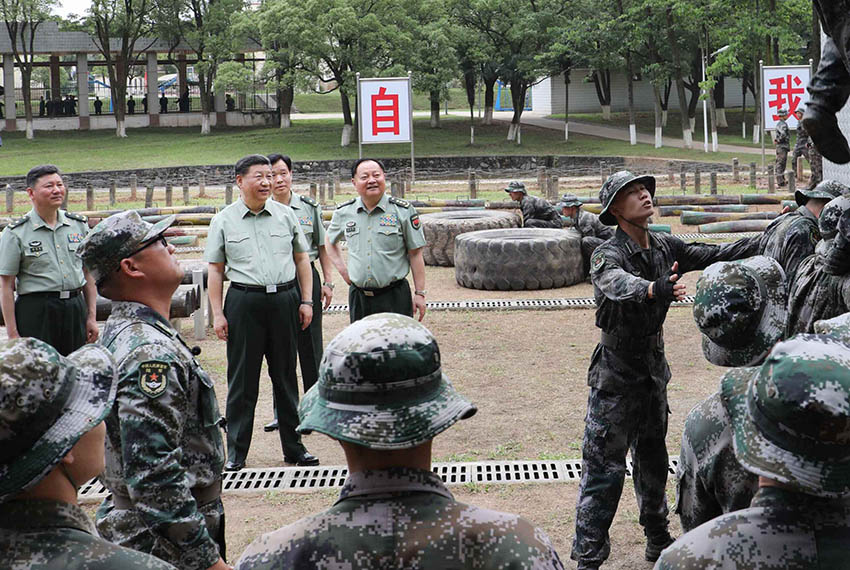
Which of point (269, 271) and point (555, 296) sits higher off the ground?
point (269, 271)

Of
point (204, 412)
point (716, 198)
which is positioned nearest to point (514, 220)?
point (716, 198)

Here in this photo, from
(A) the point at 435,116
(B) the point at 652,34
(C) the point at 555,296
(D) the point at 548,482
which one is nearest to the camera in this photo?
(D) the point at 548,482

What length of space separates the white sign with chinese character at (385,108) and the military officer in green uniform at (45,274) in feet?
48.3

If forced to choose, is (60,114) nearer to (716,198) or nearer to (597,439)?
(716,198)

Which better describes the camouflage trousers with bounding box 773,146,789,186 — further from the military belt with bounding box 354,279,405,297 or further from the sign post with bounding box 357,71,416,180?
the military belt with bounding box 354,279,405,297

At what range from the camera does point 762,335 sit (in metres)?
2.87

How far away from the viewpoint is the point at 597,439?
4.42 meters

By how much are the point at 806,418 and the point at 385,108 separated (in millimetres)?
20480

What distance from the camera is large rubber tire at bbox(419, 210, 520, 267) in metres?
14.3

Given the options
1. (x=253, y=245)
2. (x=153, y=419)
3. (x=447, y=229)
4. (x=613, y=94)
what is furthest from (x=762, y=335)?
(x=613, y=94)

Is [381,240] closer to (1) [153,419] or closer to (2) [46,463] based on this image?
(1) [153,419]

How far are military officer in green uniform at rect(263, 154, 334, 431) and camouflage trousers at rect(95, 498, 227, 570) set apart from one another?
10.9ft

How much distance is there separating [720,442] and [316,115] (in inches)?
2089

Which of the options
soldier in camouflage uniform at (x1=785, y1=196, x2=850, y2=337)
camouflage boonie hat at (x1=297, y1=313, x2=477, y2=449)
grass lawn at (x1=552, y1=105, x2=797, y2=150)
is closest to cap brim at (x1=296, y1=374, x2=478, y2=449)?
camouflage boonie hat at (x1=297, y1=313, x2=477, y2=449)
